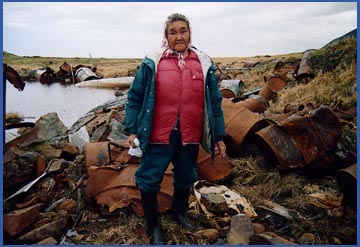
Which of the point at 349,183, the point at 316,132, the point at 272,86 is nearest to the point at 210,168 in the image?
the point at 316,132

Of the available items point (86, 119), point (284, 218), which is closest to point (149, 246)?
point (284, 218)

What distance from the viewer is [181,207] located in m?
3.17

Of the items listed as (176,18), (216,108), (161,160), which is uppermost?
(176,18)

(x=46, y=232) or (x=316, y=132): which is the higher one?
(x=316, y=132)

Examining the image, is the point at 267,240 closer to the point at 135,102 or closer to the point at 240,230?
the point at 240,230

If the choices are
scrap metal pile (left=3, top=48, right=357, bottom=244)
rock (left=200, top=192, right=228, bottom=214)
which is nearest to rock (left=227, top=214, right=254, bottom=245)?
scrap metal pile (left=3, top=48, right=357, bottom=244)

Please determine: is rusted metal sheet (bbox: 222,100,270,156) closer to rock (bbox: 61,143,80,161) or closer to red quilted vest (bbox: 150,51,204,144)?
red quilted vest (bbox: 150,51,204,144)

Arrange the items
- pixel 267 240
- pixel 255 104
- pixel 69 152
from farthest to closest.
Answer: pixel 255 104
pixel 69 152
pixel 267 240

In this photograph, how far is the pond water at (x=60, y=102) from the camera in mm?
8909

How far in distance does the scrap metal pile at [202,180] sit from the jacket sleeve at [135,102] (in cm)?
85

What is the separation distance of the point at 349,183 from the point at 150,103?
186cm

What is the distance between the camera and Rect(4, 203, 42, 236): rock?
297 centimetres

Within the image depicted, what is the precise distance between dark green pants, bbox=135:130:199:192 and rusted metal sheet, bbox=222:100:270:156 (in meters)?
1.47

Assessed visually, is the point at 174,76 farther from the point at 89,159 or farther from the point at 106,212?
the point at 89,159
